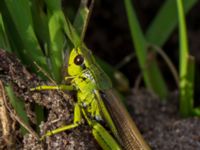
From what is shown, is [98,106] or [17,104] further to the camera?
[98,106]

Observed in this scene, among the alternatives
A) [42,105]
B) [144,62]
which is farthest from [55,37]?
[144,62]

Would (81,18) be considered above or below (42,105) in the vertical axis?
above

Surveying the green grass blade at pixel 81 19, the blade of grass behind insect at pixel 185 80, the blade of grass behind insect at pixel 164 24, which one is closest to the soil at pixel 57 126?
the blade of grass behind insect at pixel 185 80

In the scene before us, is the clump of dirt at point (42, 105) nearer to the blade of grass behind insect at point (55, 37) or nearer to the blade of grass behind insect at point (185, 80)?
the blade of grass behind insect at point (55, 37)

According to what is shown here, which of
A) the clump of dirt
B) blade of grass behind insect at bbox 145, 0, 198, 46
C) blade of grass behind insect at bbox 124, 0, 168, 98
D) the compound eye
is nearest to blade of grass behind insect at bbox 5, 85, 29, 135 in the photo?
the clump of dirt

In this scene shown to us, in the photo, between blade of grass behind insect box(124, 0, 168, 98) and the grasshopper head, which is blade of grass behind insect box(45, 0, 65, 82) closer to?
the grasshopper head

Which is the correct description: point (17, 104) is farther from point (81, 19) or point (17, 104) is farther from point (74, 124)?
point (81, 19)

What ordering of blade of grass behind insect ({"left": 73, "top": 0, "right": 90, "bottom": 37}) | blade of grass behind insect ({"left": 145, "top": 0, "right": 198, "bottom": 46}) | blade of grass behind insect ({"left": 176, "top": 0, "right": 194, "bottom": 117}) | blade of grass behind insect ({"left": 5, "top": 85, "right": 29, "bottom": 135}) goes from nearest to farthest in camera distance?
blade of grass behind insect ({"left": 5, "top": 85, "right": 29, "bottom": 135})
blade of grass behind insect ({"left": 73, "top": 0, "right": 90, "bottom": 37})
blade of grass behind insect ({"left": 176, "top": 0, "right": 194, "bottom": 117})
blade of grass behind insect ({"left": 145, "top": 0, "right": 198, "bottom": 46})
